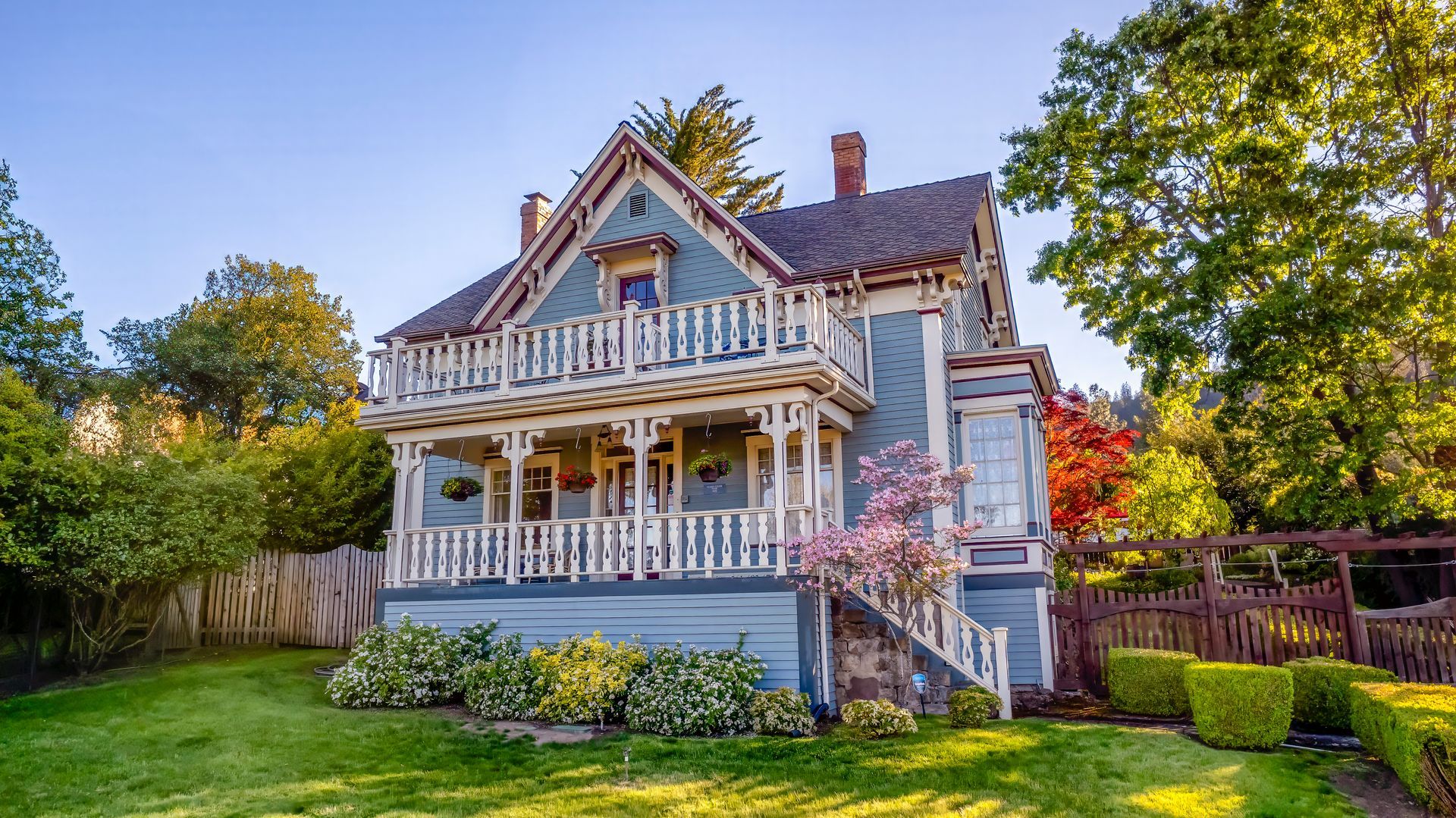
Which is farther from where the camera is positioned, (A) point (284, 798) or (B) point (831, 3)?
(B) point (831, 3)

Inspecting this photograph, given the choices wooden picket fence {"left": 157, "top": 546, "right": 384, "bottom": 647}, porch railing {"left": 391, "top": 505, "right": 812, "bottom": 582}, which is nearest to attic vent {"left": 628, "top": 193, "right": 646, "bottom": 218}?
porch railing {"left": 391, "top": 505, "right": 812, "bottom": 582}

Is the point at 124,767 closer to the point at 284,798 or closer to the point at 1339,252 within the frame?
the point at 284,798

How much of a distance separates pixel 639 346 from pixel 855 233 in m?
4.94

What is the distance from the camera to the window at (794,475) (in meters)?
14.7

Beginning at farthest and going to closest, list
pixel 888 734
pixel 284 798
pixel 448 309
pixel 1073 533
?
pixel 1073 533, pixel 448 309, pixel 888 734, pixel 284 798

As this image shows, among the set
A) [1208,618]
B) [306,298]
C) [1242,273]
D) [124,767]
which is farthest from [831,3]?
[306,298]

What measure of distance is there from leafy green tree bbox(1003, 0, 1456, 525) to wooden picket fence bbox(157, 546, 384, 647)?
15.4m

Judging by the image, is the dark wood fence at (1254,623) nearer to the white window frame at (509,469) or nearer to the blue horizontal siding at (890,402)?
the blue horizontal siding at (890,402)

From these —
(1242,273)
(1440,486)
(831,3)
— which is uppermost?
(831,3)

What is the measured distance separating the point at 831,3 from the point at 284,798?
10.9m

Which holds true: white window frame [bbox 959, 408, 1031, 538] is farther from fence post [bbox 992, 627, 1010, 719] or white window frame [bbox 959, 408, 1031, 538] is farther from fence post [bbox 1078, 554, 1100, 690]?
fence post [bbox 992, 627, 1010, 719]

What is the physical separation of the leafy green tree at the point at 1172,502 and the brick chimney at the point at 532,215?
17.2 metres

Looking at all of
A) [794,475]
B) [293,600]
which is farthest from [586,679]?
[293,600]

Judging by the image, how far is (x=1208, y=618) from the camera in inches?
523
